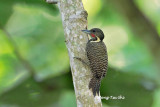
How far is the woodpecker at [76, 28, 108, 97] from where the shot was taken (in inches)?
145

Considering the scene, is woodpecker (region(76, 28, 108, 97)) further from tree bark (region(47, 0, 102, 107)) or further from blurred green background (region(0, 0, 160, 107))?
blurred green background (region(0, 0, 160, 107))

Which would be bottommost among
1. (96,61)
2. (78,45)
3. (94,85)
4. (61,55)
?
(61,55)

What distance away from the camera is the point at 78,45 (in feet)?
12.2

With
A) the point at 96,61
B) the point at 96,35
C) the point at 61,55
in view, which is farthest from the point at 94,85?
the point at 61,55

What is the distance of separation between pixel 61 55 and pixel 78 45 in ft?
9.41

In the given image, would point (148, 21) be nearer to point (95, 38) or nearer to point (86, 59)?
point (95, 38)

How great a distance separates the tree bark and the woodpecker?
0.14ft

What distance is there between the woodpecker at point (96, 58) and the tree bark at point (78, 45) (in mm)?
42

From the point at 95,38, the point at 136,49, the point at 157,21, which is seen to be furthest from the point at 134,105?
the point at 157,21

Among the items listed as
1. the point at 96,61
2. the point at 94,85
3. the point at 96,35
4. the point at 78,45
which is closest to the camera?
the point at 94,85

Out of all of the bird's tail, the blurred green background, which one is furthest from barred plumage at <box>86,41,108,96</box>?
the blurred green background

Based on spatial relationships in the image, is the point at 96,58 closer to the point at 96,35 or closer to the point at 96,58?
the point at 96,58

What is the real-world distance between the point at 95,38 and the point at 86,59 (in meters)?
0.42

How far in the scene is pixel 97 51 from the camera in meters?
3.97
